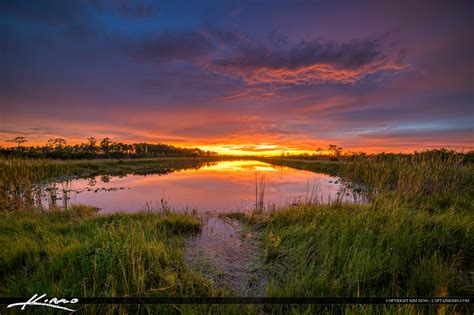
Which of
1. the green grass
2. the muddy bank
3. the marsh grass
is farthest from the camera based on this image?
the green grass

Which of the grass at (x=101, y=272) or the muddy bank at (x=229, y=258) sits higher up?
the grass at (x=101, y=272)

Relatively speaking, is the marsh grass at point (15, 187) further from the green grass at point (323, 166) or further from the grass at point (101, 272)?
the green grass at point (323, 166)

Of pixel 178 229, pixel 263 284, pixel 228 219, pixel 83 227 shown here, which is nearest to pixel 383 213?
pixel 263 284

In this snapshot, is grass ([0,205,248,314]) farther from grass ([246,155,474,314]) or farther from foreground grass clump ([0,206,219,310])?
grass ([246,155,474,314])

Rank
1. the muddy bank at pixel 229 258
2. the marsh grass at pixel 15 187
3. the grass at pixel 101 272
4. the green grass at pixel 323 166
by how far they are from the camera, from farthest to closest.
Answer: the green grass at pixel 323 166 → the marsh grass at pixel 15 187 → the muddy bank at pixel 229 258 → the grass at pixel 101 272

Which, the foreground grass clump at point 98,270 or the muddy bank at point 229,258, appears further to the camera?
the muddy bank at point 229,258

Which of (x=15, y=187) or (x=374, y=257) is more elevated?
(x=374, y=257)

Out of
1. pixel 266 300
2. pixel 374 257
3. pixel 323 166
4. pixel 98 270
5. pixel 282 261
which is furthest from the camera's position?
pixel 323 166

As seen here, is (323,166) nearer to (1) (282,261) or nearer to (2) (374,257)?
(1) (282,261)

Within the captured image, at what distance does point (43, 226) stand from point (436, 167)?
54.0ft

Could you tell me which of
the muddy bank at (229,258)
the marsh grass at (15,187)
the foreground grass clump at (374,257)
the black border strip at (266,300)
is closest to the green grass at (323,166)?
the foreground grass clump at (374,257)

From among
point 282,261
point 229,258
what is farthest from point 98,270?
point 282,261

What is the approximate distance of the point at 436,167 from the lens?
9.77 meters

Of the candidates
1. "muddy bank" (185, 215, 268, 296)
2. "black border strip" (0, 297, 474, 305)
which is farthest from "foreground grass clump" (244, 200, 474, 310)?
"muddy bank" (185, 215, 268, 296)
